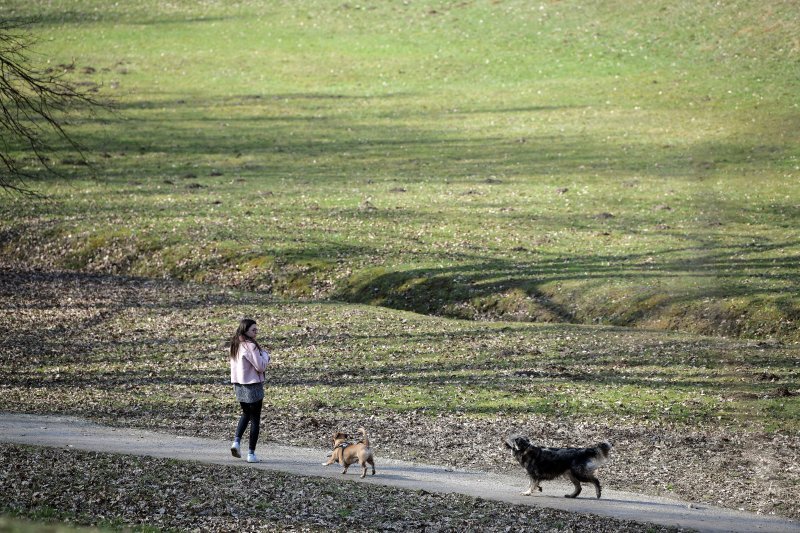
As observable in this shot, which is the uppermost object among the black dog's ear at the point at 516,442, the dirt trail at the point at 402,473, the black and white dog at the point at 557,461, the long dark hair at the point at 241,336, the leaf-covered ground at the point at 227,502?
the long dark hair at the point at 241,336

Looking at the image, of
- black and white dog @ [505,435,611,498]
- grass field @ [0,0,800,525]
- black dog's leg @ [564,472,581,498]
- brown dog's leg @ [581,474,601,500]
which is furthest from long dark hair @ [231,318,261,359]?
brown dog's leg @ [581,474,601,500]

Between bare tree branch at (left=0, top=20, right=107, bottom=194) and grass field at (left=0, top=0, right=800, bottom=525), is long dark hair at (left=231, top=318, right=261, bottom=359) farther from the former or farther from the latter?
bare tree branch at (left=0, top=20, right=107, bottom=194)

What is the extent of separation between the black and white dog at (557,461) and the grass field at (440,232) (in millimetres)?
2295

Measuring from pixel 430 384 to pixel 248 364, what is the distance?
661 cm

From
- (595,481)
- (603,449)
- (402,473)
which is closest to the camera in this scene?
(603,449)

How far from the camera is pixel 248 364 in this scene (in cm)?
1636

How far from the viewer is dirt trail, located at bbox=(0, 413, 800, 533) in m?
14.4

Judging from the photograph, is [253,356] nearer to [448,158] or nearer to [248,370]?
[248,370]

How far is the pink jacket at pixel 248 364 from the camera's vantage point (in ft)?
53.4

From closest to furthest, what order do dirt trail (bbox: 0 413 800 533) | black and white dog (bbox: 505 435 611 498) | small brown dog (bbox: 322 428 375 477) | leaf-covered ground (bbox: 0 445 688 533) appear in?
1. leaf-covered ground (bbox: 0 445 688 533)
2. dirt trail (bbox: 0 413 800 533)
3. black and white dog (bbox: 505 435 611 498)
4. small brown dog (bbox: 322 428 375 477)

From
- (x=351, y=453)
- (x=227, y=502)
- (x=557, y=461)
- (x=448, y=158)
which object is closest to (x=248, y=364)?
(x=351, y=453)

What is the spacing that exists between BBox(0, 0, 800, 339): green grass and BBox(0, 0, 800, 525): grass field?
0.58ft

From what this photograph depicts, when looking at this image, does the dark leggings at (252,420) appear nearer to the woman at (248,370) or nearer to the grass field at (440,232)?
the woman at (248,370)

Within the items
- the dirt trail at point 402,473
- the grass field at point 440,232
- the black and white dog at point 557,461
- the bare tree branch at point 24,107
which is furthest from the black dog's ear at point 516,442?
the bare tree branch at point 24,107
